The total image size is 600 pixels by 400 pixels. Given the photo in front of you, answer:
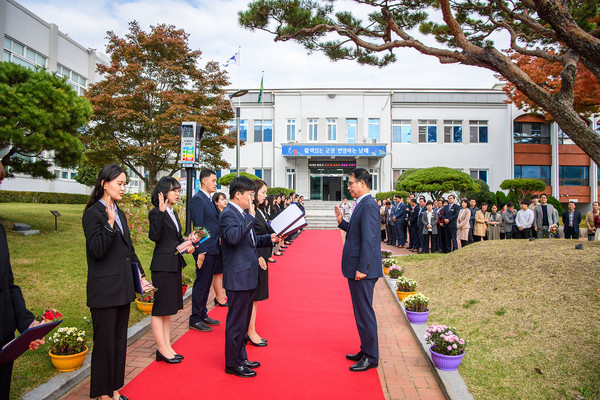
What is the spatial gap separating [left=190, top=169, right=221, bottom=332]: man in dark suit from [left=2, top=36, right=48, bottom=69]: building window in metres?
18.1

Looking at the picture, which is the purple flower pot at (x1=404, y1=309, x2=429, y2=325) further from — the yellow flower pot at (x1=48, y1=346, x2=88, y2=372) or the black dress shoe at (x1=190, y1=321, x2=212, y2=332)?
the yellow flower pot at (x1=48, y1=346, x2=88, y2=372)

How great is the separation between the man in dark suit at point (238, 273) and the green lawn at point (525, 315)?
7.62 feet

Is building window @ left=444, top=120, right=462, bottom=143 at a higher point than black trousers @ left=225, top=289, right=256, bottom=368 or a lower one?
higher

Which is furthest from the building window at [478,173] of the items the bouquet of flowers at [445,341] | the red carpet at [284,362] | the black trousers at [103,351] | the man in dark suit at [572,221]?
the black trousers at [103,351]

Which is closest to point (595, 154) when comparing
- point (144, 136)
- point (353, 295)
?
Result: point (353, 295)

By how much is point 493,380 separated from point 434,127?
30252 mm

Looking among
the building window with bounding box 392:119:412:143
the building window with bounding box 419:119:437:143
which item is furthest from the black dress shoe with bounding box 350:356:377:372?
the building window with bounding box 419:119:437:143

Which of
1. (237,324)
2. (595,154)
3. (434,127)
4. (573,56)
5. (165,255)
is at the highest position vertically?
(434,127)

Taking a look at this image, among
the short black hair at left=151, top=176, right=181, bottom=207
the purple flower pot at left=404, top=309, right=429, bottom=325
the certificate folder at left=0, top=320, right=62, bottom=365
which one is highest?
the short black hair at left=151, top=176, right=181, bottom=207

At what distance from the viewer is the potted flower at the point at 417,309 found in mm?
5747

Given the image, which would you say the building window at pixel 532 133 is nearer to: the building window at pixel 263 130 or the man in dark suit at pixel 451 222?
the building window at pixel 263 130

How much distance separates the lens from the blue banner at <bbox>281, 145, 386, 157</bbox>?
2967 centimetres

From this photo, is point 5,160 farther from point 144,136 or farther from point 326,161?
point 326,161

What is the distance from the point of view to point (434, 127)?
31.8 m
